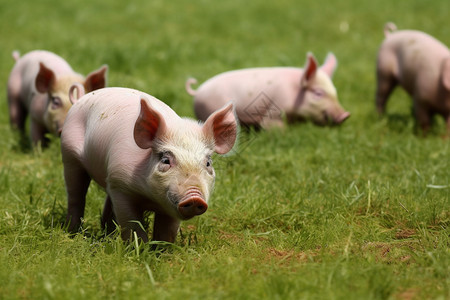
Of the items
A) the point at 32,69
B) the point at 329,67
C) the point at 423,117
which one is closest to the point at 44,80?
the point at 32,69

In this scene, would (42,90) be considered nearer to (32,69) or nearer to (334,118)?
(32,69)

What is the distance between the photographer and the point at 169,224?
3643 mm

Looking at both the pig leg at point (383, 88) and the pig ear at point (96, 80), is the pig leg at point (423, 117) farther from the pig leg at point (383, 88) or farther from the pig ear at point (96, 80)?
the pig ear at point (96, 80)

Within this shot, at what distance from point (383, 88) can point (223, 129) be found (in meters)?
4.99

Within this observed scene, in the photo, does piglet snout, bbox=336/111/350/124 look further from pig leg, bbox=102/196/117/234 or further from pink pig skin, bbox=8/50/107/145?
pig leg, bbox=102/196/117/234

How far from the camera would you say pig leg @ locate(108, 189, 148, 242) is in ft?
11.6

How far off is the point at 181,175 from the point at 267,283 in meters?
0.67

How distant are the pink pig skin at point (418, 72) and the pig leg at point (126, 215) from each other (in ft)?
15.2

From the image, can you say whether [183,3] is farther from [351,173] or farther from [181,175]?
[181,175]

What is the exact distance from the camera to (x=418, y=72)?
295 inches

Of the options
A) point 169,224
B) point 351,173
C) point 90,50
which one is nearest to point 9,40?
point 90,50

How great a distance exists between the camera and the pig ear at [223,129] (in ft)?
11.6

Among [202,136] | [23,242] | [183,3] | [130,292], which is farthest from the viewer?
[183,3]

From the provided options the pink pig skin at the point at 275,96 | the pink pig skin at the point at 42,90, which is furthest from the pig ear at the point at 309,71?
the pink pig skin at the point at 42,90
